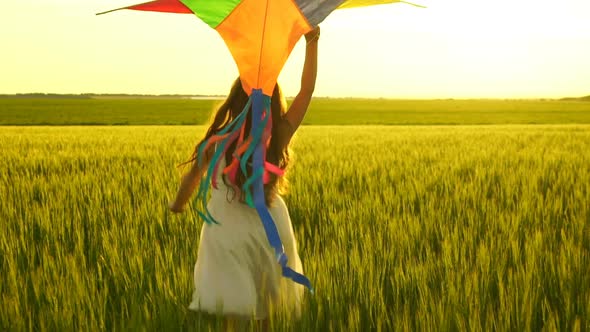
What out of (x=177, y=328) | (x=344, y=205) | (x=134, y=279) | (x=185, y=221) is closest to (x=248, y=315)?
(x=177, y=328)

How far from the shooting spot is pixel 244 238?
5.97 ft

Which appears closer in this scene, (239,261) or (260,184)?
(260,184)

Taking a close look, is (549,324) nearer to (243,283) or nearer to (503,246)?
(243,283)

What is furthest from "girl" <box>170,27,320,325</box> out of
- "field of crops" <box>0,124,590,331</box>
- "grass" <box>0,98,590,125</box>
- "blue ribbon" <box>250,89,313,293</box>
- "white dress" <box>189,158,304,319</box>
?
"grass" <box>0,98,590,125</box>

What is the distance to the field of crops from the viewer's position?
1846 millimetres

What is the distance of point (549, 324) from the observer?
1.67 metres

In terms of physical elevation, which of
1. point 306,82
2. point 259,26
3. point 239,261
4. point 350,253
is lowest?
point 350,253

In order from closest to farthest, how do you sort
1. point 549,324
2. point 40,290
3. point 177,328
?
point 549,324, point 177,328, point 40,290

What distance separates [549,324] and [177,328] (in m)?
1.09

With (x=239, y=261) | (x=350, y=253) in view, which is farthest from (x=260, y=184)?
(x=350, y=253)

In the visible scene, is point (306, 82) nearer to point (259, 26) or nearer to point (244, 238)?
point (259, 26)

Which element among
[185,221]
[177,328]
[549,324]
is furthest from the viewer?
[185,221]

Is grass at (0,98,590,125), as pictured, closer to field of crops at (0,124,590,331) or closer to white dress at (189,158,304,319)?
field of crops at (0,124,590,331)

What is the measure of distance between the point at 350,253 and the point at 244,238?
0.73 meters
